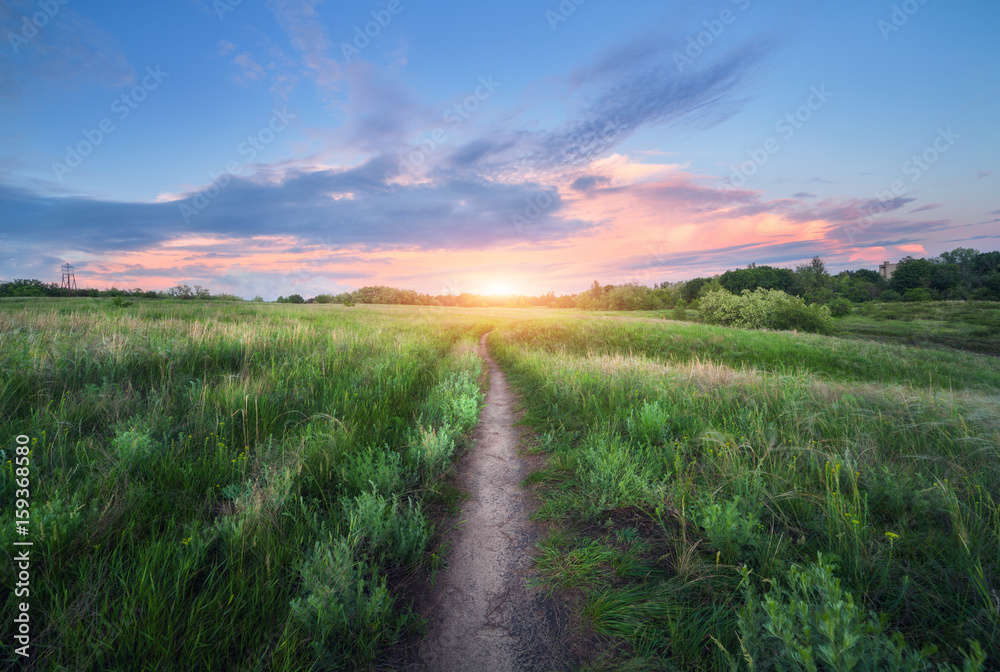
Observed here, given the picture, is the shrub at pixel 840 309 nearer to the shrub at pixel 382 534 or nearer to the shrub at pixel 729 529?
the shrub at pixel 729 529

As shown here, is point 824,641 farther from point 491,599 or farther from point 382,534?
point 382,534

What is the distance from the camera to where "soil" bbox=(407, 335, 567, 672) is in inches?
97.4

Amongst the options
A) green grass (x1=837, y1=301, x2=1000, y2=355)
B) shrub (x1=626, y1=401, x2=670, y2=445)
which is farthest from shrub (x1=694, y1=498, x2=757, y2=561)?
green grass (x1=837, y1=301, x2=1000, y2=355)

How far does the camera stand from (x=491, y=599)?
297cm

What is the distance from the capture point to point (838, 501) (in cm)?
312

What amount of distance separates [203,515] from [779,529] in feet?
17.3

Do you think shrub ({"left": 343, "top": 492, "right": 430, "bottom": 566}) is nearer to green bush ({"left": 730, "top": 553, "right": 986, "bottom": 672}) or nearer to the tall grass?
the tall grass

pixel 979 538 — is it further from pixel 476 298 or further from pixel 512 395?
pixel 476 298

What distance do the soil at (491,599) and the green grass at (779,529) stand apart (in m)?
0.28

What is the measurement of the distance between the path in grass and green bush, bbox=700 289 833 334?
145 feet

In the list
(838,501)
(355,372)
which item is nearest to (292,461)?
(355,372)

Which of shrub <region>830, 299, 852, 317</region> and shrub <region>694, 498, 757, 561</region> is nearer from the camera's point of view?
shrub <region>694, 498, 757, 561</region>

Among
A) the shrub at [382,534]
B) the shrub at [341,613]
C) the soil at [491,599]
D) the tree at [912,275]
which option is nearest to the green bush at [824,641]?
the soil at [491,599]

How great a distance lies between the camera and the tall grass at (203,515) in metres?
2.04
